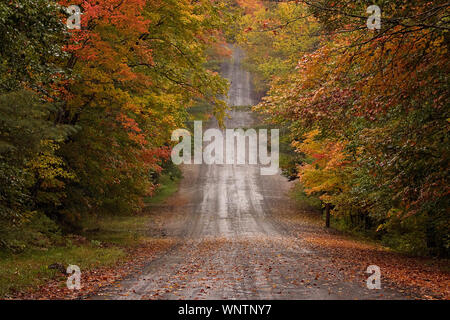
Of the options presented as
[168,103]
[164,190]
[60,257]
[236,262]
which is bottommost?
[236,262]

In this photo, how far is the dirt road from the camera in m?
8.91

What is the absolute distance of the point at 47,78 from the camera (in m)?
11.1

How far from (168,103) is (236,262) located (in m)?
6.98

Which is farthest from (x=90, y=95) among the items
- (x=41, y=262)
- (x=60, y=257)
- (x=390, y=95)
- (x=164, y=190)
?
(x=164, y=190)

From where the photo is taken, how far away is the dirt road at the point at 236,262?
8.91 m

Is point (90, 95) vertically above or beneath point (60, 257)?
above

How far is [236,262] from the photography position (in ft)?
43.2

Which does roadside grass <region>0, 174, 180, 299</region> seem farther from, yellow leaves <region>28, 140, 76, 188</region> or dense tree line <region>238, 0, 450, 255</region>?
dense tree line <region>238, 0, 450, 255</region>

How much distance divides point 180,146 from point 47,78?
30228 millimetres

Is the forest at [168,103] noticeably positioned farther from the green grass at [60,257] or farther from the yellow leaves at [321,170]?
the green grass at [60,257]

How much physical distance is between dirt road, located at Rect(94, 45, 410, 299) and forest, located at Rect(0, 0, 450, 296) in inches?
106

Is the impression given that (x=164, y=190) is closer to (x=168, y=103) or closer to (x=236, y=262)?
(x=168, y=103)

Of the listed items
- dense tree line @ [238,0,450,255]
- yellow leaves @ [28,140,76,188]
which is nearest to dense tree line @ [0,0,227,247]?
yellow leaves @ [28,140,76,188]

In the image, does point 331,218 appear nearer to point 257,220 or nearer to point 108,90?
point 257,220
